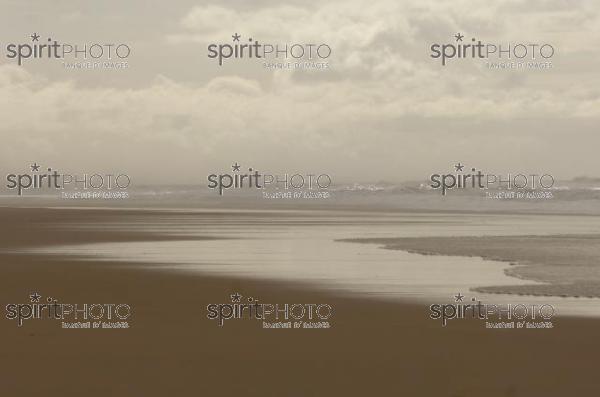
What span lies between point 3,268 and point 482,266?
10.9m

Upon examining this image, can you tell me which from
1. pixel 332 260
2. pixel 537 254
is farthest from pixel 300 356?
pixel 537 254

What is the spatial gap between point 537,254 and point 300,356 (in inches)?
594

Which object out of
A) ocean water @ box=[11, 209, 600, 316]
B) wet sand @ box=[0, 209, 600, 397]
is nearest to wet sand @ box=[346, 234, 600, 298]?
ocean water @ box=[11, 209, 600, 316]

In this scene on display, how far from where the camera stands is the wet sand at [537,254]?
1761 centimetres

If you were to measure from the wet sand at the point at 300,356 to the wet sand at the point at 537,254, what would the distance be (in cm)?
349

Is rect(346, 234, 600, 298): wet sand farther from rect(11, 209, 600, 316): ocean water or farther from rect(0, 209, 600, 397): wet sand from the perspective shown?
rect(0, 209, 600, 397): wet sand

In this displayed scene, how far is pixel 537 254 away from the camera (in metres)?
24.9

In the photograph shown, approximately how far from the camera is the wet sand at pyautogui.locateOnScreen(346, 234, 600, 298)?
57.8 ft

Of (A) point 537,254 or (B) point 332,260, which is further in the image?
(A) point 537,254

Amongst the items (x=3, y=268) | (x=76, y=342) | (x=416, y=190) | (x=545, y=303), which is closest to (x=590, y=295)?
(x=545, y=303)

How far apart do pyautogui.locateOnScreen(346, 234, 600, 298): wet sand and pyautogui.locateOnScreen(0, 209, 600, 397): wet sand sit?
11.5 ft

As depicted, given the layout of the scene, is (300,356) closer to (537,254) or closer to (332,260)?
(332,260)

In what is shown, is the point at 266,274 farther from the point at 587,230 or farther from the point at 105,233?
the point at 587,230

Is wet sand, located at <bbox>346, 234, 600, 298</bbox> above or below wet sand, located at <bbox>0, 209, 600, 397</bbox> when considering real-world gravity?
above
